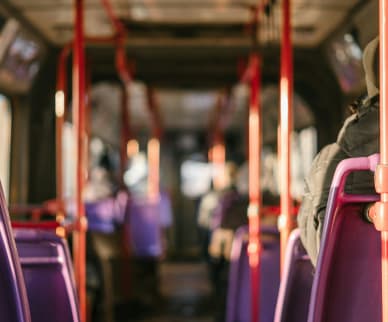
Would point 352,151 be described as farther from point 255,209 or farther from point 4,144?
point 4,144

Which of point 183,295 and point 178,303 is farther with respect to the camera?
point 183,295

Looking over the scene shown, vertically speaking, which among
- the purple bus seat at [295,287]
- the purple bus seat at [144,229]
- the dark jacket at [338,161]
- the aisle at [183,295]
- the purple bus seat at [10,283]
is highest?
the dark jacket at [338,161]

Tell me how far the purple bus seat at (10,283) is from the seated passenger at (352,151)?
2.87 ft

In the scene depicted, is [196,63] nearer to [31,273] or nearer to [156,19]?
[156,19]

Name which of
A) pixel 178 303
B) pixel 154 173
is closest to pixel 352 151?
pixel 178 303

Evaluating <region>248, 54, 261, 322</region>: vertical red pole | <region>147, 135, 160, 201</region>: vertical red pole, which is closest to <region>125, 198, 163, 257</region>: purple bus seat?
<region>147, 135, 160, 201</region>: vertical red pole

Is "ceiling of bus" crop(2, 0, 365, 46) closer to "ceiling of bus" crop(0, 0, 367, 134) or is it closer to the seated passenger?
"ceiling of bus" crop(0, 0, 367, 134)

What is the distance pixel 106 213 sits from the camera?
6.34 m

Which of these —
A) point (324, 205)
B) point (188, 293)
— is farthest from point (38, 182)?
point (324, 205)

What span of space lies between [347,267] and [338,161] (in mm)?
325

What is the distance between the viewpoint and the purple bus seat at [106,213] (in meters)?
6.26

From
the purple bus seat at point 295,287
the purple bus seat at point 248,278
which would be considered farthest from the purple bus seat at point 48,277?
the purple bus seat at point 248,278

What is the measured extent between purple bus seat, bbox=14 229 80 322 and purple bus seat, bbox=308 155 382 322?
937mm

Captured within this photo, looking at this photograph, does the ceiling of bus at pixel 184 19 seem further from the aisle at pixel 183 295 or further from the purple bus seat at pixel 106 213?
the aisle at pixel 183 295
